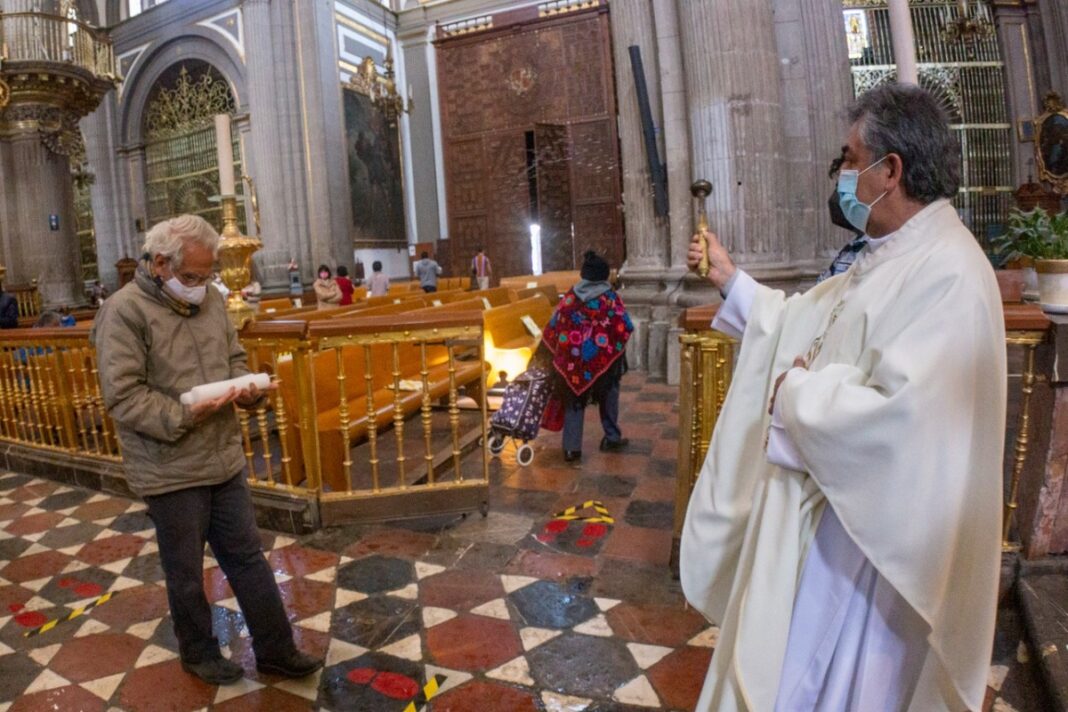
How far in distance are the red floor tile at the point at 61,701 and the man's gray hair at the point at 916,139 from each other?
2.89m

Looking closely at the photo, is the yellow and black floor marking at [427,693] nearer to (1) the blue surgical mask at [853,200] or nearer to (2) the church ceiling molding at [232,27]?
(1) the blue surgical mask at [853,200]

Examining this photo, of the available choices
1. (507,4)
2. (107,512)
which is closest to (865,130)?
(107,512)

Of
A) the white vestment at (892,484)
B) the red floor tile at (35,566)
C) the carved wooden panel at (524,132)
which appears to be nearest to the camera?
the white vestment at (892,484)

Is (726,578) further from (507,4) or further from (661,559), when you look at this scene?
(507,4)

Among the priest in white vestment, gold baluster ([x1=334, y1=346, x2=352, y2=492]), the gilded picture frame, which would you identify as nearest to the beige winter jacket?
gold baluster ([x1=334, y1=346, x2=352, y2=492])

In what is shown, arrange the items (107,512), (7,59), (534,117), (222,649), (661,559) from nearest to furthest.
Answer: (222,649) < (661,559) < (107,512) < (7,59) < (534,117)

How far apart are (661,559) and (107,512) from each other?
3.52m

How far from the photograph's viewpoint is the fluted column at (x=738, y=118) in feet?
21.4

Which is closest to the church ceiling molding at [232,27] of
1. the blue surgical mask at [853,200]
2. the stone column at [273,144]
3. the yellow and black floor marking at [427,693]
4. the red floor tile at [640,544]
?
the stone column at [273,144]

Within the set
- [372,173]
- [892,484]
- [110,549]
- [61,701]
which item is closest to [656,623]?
[892,484]

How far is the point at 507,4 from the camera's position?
53.8 feet

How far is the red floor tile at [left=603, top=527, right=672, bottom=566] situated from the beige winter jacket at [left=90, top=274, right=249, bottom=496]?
A: 5.91 feet

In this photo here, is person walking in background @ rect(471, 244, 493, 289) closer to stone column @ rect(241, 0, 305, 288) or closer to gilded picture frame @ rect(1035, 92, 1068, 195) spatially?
stone column @ rect(241, 0, 305, 288)

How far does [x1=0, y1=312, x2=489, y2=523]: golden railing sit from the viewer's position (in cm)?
369
